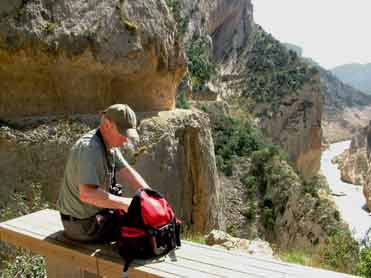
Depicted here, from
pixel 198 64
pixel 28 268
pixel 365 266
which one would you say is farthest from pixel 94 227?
pixel 198 64

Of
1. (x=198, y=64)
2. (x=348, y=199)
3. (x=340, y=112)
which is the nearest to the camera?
(x=198, y=64)

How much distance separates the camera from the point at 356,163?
59.2m

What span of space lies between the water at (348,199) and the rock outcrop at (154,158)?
16.4 meters

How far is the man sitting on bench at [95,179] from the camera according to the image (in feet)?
9.32

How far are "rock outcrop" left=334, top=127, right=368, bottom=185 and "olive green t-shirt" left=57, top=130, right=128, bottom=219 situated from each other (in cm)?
5639

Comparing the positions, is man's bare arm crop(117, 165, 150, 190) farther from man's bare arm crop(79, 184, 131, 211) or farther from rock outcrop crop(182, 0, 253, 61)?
rock outcrop crop(182, 0, 253, 61)

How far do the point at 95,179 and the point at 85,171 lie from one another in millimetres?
84

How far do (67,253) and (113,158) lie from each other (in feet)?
2.44

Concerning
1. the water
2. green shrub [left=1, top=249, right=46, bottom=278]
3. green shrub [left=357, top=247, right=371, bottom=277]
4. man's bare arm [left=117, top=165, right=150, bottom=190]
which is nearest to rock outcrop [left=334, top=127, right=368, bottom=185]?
the water

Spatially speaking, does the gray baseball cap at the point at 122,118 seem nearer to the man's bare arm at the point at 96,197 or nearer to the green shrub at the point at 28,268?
the man's bare arm at the point at 96,197

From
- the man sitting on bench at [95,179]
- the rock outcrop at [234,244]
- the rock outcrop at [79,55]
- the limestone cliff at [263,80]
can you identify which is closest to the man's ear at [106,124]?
the man sitting on bench at [95,179]

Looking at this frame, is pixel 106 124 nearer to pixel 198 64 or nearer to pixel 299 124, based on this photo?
pixel 198 64

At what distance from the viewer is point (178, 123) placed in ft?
28.9

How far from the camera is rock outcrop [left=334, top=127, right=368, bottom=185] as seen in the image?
185ft
